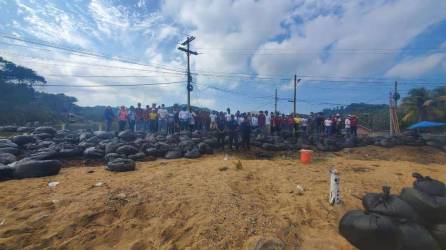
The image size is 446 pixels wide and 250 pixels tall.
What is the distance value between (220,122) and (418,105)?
26255mm

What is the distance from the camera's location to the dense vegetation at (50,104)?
24.5 m

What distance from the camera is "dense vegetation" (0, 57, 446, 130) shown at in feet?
80.2

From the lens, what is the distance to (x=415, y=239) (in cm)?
416

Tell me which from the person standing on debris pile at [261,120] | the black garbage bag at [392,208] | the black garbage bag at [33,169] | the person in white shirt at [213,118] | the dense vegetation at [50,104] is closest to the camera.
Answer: the black garbage bag at [392,208]

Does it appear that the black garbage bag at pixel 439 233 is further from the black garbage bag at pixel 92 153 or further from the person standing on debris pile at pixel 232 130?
the black garbage bag at pixel 92 153

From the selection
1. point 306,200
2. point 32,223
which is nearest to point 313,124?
point 306,200

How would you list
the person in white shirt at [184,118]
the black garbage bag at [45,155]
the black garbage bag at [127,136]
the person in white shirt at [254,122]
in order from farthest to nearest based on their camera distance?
the person in white shirt at [254,122], the person in white shirt at [184,118], the black garbage bag at [127,136], the black garbage bag at [45,155]

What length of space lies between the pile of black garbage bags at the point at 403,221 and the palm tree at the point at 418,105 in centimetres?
2834

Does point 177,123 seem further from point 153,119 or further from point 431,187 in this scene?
point 431,187

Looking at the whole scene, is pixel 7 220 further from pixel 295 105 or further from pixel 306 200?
pixel 295 105

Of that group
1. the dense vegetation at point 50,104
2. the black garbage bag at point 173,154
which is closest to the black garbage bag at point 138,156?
the black garbage bag at point 173,154

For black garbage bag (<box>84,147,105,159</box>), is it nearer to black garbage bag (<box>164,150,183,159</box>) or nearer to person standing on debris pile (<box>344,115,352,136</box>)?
black garbage bag (<box>164,150,183,159</box>)

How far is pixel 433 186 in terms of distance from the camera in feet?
15.4

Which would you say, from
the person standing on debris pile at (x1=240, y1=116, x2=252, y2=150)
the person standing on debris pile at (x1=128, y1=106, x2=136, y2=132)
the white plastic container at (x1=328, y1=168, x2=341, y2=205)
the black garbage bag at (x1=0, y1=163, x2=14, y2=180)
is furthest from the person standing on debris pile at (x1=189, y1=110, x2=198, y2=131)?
the white plastic container at (x1=328, y1=168, x2=341, y2=205)
